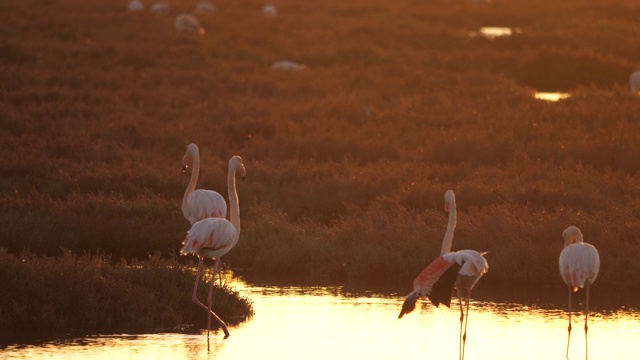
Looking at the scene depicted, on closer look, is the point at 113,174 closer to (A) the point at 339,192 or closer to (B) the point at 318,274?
(A) the point at 339,192

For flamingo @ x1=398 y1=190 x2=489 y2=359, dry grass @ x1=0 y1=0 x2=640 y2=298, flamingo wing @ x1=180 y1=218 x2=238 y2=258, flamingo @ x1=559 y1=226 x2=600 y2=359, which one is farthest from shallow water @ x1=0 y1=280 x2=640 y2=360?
dry grass @ x1=0 y1=0 x2=640 y2=298

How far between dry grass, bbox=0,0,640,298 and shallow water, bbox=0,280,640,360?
157 centimetres

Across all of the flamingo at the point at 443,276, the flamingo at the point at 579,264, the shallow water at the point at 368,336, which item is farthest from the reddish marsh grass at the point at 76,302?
the flamingo at the point at 579,264

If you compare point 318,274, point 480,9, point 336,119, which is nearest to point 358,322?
point 318,274

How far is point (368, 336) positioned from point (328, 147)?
419 inches

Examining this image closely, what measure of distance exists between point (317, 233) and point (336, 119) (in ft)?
31.3

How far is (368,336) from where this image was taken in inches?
454

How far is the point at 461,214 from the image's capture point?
1606 cm

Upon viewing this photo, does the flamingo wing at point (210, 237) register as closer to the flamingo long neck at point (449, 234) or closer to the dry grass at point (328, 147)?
the flamingo long neck at point (449, 234)

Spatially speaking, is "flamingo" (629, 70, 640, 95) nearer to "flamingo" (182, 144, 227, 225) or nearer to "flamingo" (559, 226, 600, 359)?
"flamingo" (182, 144, 227, 225)

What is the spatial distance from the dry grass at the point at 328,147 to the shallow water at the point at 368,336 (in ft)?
5.14

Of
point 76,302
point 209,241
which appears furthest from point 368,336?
point 76,302

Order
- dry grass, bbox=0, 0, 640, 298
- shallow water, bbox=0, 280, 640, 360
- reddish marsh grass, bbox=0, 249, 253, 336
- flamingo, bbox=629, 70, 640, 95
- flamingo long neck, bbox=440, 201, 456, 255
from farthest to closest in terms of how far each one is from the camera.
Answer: flamingo, bbox=629, 70, 640, 95, dry grass, bbox=0, 0, 640, 298, reddish marsh grass, bbox=0, 249, 253, 336, flamingo long neck, bbox=440, 201, 456, 255, shallow water, bbox=0, 280, 640, 360

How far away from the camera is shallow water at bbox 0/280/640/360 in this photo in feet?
35.1
